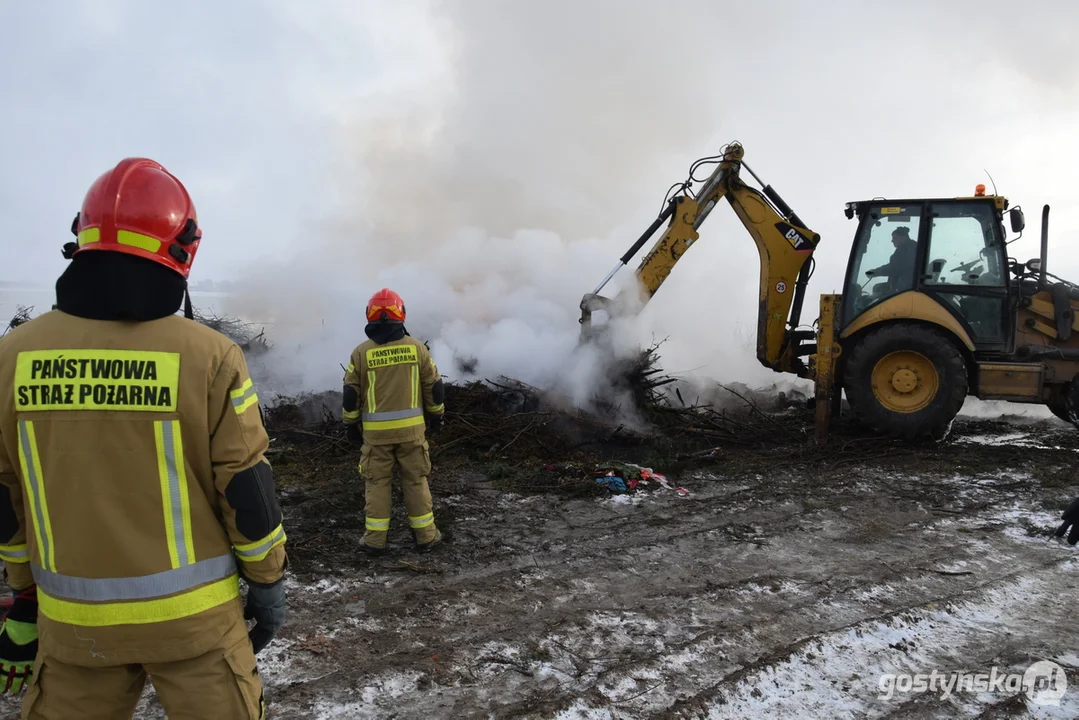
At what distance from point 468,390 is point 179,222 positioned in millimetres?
5965

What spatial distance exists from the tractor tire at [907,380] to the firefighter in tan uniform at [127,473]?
6818 mm

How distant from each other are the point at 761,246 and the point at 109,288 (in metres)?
7.32

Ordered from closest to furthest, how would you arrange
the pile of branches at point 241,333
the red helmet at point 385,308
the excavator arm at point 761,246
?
the red helmet at point 385,308 → the excavator arm at point 761,246 → the pile of branches at point 241,333

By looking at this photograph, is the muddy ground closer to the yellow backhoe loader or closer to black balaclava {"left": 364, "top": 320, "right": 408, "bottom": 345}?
the yellow backhoe loader

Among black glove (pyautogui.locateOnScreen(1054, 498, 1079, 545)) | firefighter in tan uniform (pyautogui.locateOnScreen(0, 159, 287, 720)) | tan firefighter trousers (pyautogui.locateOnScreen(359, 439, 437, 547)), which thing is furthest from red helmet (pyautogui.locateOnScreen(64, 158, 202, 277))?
black glove (pyautogui.locateOnScreen(1054, 498, 1079, 545))

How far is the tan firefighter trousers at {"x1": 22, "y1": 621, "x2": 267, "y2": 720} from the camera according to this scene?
5.36ft

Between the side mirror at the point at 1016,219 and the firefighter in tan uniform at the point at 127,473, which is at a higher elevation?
the side mirror at the point at 1016,219

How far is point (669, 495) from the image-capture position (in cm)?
577

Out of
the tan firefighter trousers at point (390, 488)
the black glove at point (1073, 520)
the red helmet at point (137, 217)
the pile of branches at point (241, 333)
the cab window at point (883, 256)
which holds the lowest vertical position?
the tan firefighter trousers at point (390, 488)

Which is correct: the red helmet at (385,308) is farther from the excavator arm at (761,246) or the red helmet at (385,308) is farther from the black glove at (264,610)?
the excavator arm at (761,246)

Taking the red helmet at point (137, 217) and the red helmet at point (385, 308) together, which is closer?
the red helmet at point (137, 217)

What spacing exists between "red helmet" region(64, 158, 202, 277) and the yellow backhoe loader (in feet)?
19.6

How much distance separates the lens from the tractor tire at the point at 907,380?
6.75m

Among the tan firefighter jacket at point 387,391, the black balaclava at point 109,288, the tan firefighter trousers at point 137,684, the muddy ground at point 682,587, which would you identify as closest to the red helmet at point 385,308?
the tan firefighter jacket at point 387,391
